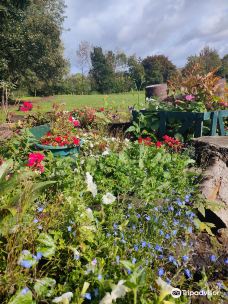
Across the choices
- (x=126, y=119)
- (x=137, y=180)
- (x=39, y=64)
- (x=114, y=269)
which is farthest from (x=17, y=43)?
(x=114, y=269)

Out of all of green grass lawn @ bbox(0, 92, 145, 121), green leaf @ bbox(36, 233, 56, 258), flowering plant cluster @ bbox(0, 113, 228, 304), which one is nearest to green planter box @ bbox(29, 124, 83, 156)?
green grass lawn @ bbox(0, 92, 145, 121)

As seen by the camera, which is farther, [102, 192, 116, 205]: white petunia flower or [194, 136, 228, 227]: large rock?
[194, 136, 228, 227]: large rock

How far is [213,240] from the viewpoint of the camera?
2.91 meters

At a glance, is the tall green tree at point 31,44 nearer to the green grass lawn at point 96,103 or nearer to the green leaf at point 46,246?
the green grass lawn at point 96,103

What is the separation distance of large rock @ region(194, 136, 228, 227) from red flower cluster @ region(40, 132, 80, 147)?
1852mm

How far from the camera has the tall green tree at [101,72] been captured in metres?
38.4

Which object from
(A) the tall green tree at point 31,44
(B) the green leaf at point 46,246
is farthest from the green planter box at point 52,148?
(A) the tall green tree at point 31,44

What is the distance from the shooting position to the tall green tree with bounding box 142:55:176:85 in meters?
41.8

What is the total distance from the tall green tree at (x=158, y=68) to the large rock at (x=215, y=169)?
3732cm

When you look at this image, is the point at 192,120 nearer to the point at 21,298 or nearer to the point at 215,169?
the point at 215,169

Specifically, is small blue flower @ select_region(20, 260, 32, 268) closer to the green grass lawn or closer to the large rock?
the large rock

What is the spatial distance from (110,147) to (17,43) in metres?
15.5

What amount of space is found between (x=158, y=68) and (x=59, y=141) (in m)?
39.7

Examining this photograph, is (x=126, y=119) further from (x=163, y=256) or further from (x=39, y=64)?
(x=39, y=64)
